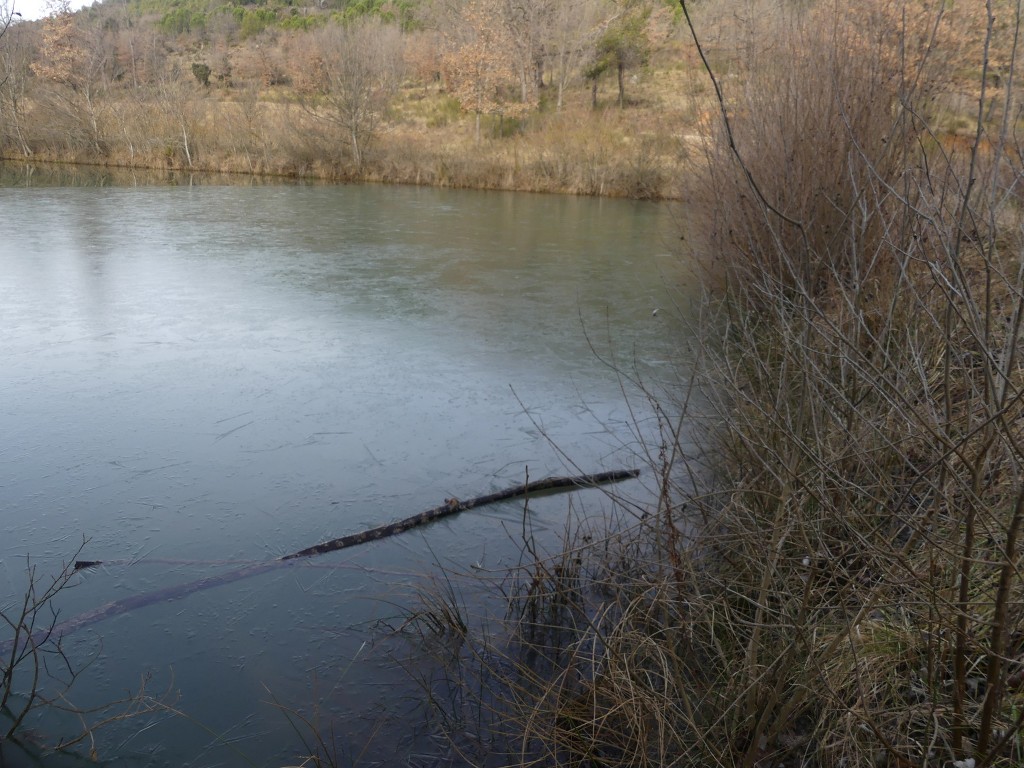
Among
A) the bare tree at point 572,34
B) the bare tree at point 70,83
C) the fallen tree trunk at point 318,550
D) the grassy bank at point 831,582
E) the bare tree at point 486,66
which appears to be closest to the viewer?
the grassy bank at point 831,582

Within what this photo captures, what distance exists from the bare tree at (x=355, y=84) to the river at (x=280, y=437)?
11349mm

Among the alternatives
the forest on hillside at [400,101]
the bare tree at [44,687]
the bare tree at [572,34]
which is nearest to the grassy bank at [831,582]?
the bare tree at [44,687]

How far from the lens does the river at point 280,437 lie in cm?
285

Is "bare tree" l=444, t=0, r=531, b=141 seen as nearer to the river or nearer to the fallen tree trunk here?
the river

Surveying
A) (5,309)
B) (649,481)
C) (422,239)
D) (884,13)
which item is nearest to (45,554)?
(649,481)

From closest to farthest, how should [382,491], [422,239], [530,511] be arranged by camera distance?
[530,511] → [382,491] → [422,239]

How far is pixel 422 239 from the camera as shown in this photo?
447 inches

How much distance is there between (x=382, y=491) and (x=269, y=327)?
327 cm

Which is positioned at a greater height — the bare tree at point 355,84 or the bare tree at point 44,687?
the bare tree at point 355,84

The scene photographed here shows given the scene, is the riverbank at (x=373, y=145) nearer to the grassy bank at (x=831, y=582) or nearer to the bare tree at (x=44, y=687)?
the grassy bank at (x=831, y=582)

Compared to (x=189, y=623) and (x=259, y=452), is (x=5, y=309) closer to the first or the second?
(x=259, y=452)

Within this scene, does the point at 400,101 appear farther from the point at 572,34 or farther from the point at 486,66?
the point at 572,34

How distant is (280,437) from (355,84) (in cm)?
1786

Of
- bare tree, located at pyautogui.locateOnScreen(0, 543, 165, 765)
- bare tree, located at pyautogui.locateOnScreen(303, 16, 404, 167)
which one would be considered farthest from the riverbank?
bare tree, located at pyautogui.locateOnScreen(0, 543, 165, 765)
